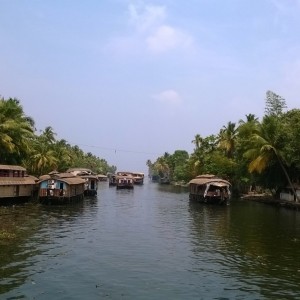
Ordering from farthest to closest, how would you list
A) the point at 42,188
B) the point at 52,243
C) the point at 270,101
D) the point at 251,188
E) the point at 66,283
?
the point at 251,188, the point at 270,101, the point at 42,188, the point at 52,243, the point at 66,283

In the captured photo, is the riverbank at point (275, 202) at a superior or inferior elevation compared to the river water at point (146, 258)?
superior

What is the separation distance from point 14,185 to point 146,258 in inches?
1009

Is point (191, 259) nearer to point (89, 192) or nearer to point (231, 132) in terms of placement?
point (89, 192)

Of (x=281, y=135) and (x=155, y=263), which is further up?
(x=281, y=135)

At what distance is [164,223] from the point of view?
32812 mm

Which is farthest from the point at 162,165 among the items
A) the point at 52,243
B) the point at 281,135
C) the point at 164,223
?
the point at 52,243

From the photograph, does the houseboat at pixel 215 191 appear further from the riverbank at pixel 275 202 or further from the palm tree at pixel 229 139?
the palm tree at pixel 229 139

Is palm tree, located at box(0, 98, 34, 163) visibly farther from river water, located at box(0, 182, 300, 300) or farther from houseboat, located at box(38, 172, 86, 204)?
river water, located at box(0, 182, 300, 300)

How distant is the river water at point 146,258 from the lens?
14977 millimetres

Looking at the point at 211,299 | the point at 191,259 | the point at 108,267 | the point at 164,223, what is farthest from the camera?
the point at 164,223

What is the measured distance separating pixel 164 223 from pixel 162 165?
118 m

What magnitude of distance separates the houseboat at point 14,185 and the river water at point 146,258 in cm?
504

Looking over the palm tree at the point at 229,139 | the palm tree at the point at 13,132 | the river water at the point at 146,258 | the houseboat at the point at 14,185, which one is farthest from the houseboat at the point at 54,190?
the palm tree at the point at 229,139

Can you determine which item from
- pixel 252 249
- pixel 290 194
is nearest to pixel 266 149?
pixel 290 194
